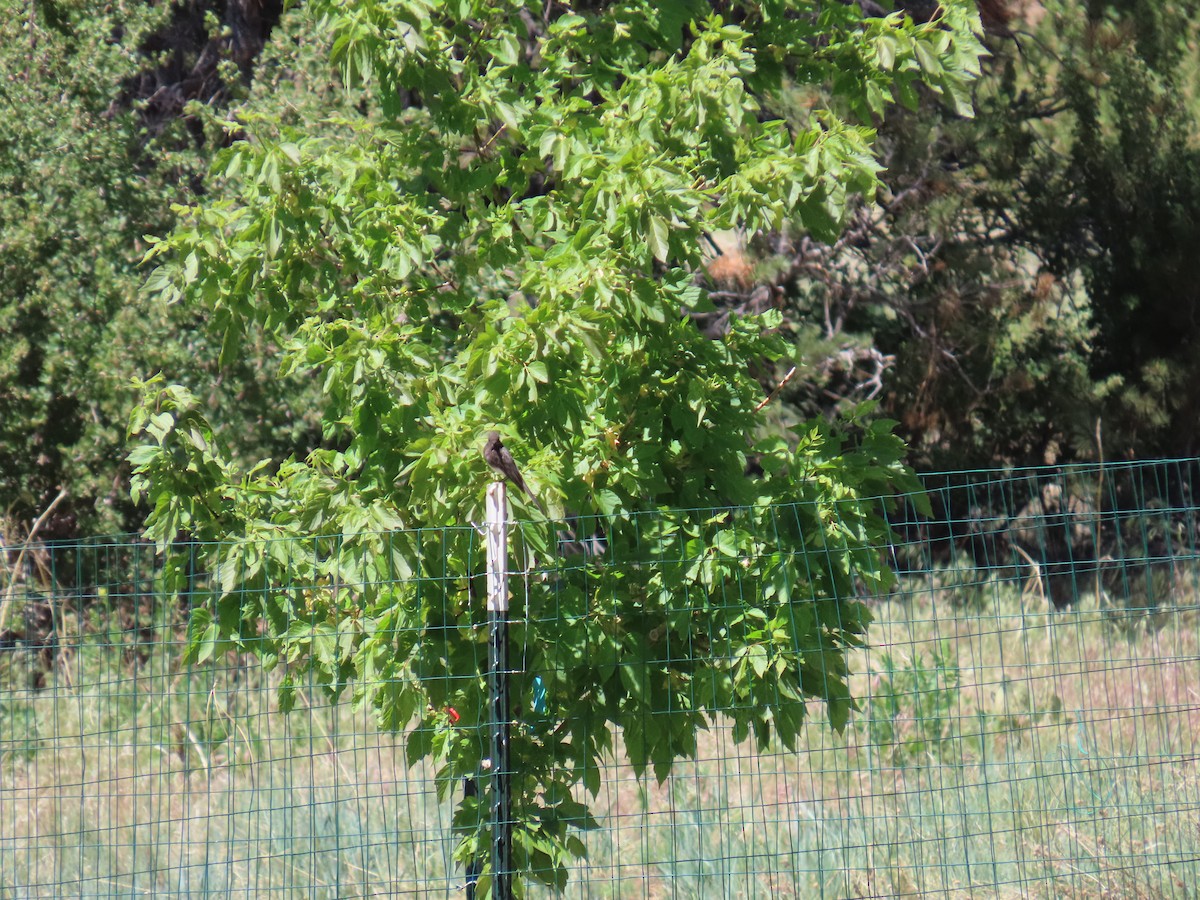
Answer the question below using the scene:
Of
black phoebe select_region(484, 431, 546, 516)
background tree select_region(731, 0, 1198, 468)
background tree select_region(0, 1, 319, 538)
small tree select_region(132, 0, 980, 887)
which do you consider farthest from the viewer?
background tree select_region(731, 0, 1198, 468)

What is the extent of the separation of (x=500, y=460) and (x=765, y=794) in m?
3.51

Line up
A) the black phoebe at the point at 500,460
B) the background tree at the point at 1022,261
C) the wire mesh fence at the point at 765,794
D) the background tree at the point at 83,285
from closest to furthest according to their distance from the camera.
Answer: the black phoebe at the point at 500,460 < the wire mesh fence at the point at 765,794 < the background tree at the point at 83,285 < the background tree at the point at 1022,261

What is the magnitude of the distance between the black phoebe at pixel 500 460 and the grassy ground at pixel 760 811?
120 cm

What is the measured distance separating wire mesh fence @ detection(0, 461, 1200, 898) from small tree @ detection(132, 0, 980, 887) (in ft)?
0.41

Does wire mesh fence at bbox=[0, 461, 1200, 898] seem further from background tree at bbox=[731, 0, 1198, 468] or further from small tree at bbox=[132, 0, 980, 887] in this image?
background tree at bbox=[731, 0, 1198, 468]

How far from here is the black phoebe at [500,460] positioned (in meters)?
2.84

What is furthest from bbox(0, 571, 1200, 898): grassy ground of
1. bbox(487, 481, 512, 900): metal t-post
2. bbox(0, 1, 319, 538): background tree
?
bbox(0, 1, 319, 538): background tree

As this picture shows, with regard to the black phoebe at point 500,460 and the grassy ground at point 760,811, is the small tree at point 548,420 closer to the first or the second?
the black phoebe at point 500,460

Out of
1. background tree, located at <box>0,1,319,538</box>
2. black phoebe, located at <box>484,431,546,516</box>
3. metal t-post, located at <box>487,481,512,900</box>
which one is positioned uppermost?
background tree, located at <box>0,1,319,538</box>

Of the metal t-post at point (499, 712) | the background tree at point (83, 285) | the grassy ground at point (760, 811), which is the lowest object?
the grassy ground at point (760, 811)

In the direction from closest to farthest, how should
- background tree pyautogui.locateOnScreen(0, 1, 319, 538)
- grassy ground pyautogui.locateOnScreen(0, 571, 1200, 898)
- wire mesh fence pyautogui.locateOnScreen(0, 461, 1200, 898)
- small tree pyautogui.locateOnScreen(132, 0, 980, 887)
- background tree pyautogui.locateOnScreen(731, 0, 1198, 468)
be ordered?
small tree pyautogui.locateOnScreen(132, 0, 980, 887), wire mesh fence pyautogui.locateOnScreen(0, 461, 1200, 898), grassy ground pyautogui.locateOnScreen(0, 571, 1200, 898), background tree pyautogui.locateOnScreen(0, 1, 319, 538), background tree pyautogui.locateOnScreen(731, 0, 1198, 468)

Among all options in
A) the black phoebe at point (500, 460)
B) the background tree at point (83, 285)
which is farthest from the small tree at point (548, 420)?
the background tree at point (83, 285)

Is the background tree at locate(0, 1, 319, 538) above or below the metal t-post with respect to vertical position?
above

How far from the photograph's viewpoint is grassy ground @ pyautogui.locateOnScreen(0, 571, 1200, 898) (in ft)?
13.7
